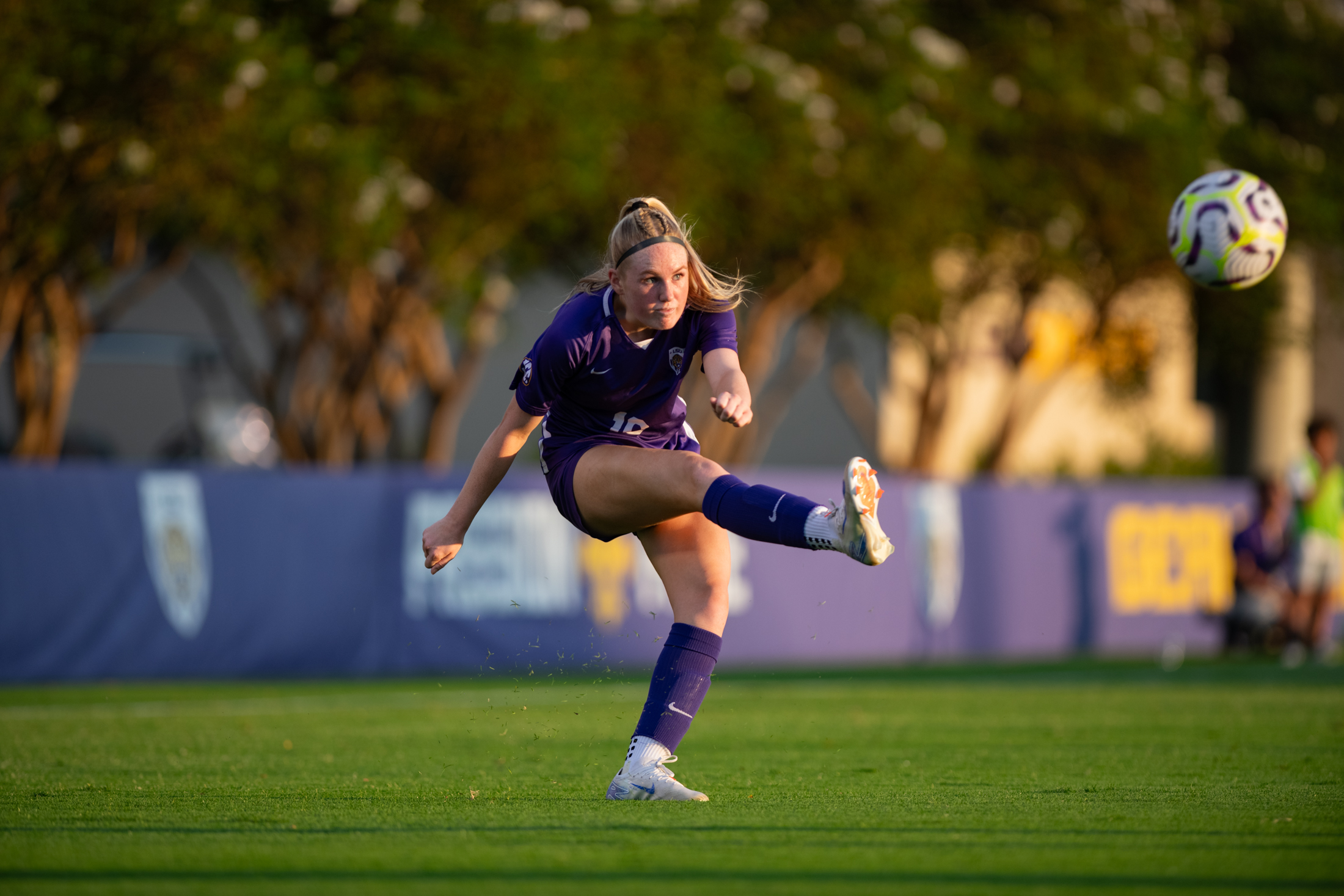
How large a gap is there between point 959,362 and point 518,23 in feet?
40.5

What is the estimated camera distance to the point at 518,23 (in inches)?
724

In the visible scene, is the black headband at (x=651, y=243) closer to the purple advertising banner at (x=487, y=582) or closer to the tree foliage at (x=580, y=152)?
the purple advertising banner at (x=487, y=582)

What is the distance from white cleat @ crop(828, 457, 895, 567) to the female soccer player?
0.18 metres

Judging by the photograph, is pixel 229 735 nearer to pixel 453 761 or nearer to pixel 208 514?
pixel 453 761

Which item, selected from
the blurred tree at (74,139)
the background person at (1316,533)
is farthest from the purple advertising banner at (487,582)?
the blurred tree at (74,139)

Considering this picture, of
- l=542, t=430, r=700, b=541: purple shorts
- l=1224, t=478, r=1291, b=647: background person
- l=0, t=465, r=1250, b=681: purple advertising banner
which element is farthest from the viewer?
l=1224, t=478, r=1291, b=647: background person

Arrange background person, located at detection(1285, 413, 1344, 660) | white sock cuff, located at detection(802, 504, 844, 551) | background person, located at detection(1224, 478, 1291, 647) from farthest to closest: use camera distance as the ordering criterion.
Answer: background person, located at detection(1224, 478, 1291, 647)
background person, located at detection(1285, 413, 1344, 660)
white sock cuff, located at detection(802, 504, 844, 551)

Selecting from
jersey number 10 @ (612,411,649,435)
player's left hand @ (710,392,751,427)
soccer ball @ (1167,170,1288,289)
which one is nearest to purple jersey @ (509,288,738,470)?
jersey number 10 @ (612,411,649,435)

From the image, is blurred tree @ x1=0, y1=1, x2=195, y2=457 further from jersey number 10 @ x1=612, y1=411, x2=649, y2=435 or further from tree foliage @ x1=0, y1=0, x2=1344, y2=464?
jersey number 10 @ x1=612, y1=411, x2=649, y2=435

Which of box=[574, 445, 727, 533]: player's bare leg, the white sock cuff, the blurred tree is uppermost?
the blurred tree

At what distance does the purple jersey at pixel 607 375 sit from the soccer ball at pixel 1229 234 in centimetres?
367

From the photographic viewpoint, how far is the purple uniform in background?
17.8ft

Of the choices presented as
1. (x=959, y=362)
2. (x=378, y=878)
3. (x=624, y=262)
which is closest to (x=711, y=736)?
(x=624, y=262)

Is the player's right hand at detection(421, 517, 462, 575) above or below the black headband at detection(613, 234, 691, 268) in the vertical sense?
below
